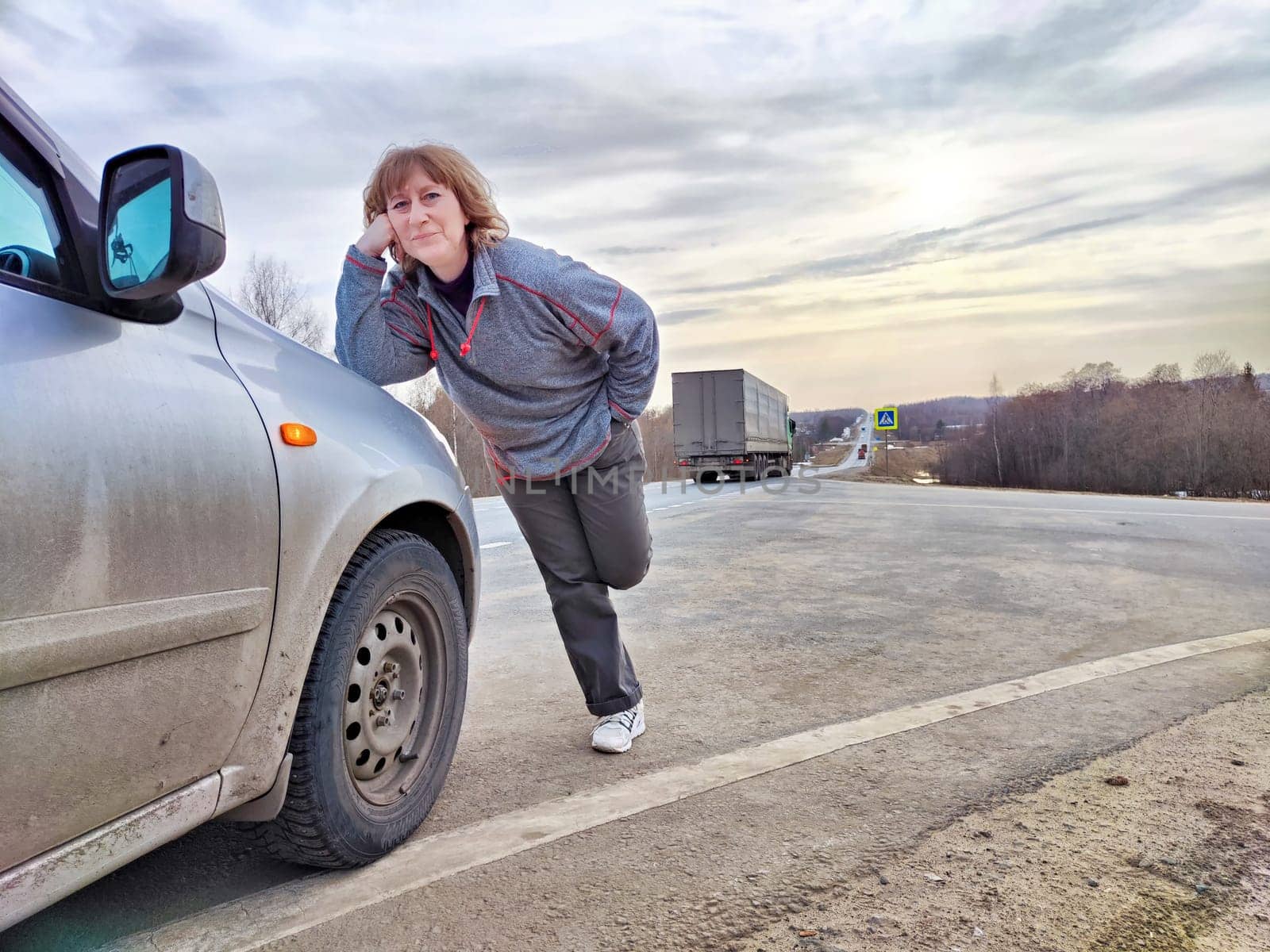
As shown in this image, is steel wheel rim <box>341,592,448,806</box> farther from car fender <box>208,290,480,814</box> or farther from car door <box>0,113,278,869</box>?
car door <box>0,113,278,869</box>

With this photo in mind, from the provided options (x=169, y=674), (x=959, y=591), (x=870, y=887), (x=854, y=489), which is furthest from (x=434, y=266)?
(x=854, y=489)

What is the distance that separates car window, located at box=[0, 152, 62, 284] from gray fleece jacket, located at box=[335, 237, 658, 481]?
1016mm

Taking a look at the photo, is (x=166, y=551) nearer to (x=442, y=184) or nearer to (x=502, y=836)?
(x=502, y=836)

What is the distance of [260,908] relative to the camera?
5.91ft

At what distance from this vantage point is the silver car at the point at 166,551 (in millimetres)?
1236

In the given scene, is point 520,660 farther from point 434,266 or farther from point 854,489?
point 854,489

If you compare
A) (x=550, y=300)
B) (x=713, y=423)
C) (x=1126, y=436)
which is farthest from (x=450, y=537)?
(x=1126, y=436)

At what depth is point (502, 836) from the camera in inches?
84.1

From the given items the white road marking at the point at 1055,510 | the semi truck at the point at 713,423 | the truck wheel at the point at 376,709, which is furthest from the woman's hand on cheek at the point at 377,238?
the semi truck at the point at 713,423

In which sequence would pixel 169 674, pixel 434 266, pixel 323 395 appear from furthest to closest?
pixel 434 266, pixel 323 395, pixel 169 674

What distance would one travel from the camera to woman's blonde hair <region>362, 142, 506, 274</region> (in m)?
2.43

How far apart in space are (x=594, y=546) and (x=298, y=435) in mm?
1214

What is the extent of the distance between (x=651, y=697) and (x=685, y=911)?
61.6 inches

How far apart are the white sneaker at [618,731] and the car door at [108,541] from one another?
1.33m
